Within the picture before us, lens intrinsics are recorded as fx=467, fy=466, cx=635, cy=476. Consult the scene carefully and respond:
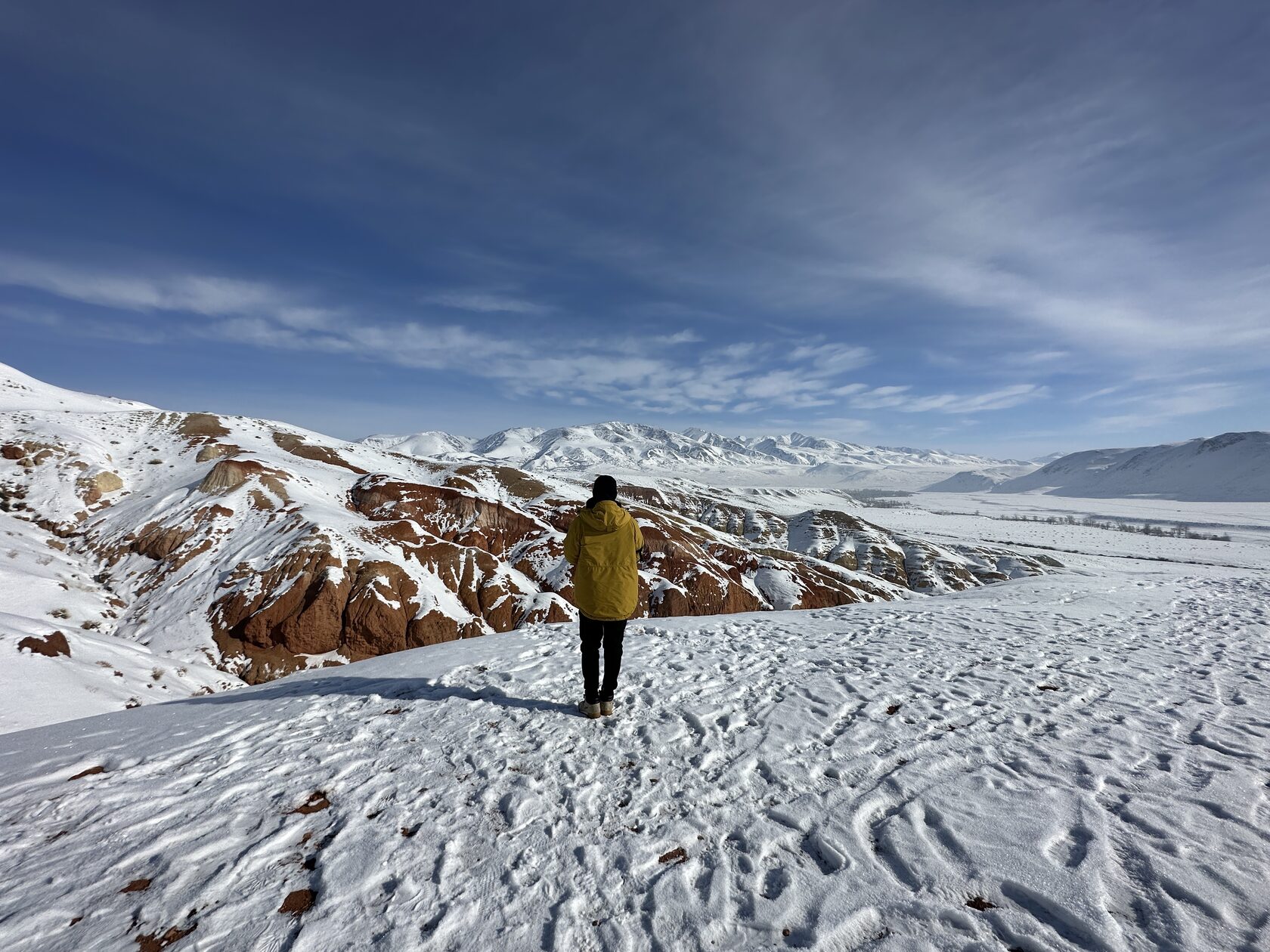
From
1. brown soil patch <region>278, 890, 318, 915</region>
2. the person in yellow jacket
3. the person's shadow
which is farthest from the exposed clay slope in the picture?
brown soil patch <region>278, 890, 318, 915</region>

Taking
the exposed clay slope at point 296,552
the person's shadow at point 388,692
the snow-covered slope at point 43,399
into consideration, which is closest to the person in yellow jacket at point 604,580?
the person's shadow at point 388,692

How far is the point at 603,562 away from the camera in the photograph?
6.69 meters

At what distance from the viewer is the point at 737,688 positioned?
8.09m

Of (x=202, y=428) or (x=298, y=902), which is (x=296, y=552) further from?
(x=202, y=428)

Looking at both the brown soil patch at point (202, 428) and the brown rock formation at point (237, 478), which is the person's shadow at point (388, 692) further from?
the brown soil patch at point (202, 428)

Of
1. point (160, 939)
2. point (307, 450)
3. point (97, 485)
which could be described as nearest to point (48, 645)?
point (160, 939)

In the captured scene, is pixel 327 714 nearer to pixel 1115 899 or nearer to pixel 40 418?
pixel 1115 899

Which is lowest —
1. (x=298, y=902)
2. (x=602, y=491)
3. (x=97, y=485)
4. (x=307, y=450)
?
(x=298, y=902)

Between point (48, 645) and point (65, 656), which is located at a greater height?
point (48, 645)

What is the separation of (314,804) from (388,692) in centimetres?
326

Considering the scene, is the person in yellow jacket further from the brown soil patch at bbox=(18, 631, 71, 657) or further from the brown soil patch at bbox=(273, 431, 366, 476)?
the brown soil patch at bbox=(273, 431, 366, 476)

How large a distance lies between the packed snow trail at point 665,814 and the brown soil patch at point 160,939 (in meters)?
0.03

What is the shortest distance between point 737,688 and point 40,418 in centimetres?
4996

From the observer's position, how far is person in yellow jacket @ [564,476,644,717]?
22.0ft
